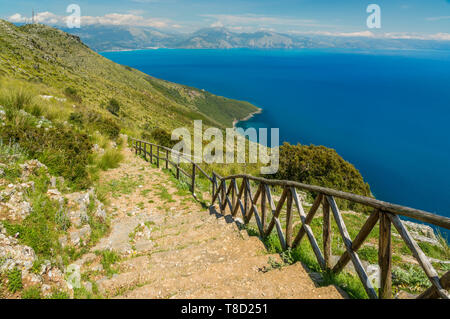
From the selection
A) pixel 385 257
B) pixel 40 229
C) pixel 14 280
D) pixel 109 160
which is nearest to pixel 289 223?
pixel 385 257

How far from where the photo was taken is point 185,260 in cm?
448

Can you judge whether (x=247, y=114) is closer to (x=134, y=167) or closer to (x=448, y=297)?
(x=134, y=167)

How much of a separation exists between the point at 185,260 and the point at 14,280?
7.91 feet

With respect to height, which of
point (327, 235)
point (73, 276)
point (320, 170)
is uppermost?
point (327, 235)

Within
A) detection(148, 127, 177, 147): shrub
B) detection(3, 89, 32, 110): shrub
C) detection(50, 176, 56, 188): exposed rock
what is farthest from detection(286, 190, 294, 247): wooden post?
detection(148, 127, 177, 147): shrub

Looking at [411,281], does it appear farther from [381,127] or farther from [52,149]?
[381,127]

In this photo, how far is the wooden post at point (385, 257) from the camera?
2438 mm

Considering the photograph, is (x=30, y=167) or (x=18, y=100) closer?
(x=30, y=167)

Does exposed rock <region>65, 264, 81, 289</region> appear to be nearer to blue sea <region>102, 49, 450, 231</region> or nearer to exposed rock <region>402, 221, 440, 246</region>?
exposed rock <region>402, 221, 440, 246</region>

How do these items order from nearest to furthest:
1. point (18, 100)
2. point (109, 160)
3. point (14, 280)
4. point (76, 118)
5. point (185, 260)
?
point (14, 280) → point (185, 260) → point (18, 100) → point (109, 160) → point (76, 118)

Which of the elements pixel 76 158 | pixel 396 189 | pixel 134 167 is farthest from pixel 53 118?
pixel 396 189

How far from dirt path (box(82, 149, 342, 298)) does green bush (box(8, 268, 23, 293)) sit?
39.3 inches

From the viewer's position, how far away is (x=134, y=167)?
498 inches

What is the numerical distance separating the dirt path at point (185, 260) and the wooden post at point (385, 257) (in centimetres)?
46
